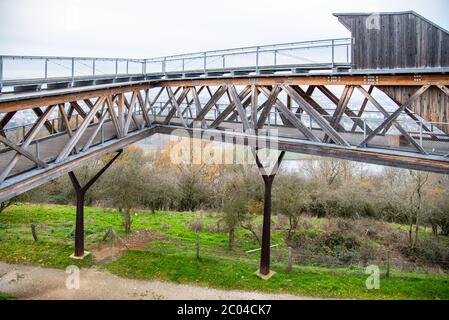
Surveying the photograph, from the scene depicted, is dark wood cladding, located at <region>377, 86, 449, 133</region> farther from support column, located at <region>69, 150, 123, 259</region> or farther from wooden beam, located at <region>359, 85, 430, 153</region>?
→ support column, located at <region>69, 150, 123, 259</region>

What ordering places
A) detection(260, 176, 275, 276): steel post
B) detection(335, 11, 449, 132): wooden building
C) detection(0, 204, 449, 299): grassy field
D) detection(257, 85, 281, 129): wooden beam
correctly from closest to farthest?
detection(335, 11, 449, 132): wooden building
detection(257, 85, 281, 129): wooden beam
detection(0, 204, 449, 299): grassy field
detection(260, 176, 275, 276): steel post

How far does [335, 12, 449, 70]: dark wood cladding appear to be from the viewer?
814 cm

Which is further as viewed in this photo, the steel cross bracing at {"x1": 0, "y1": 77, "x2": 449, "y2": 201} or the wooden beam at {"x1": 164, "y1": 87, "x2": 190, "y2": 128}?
the wooden beam at {"x1": 164, "y1": 87, "x2": 190, "y2": 128}

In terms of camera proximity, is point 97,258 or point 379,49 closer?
point 379,49

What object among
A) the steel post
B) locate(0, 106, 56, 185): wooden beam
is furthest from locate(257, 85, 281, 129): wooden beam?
locate(0, 106, 56, 185): wooden beam

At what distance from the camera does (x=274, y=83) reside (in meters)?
10.9

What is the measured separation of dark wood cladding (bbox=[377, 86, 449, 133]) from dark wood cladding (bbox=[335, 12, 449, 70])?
563mm

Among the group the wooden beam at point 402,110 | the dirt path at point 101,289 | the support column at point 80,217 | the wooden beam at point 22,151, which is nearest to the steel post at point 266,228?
the dirt path at point 101,289

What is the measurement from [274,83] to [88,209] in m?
17.6

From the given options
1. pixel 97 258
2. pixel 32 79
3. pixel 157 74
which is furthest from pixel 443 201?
pixel 32 79

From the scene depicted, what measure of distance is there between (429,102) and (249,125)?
4.94 m

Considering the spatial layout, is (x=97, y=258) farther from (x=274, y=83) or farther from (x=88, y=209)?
(x=88, y=209)

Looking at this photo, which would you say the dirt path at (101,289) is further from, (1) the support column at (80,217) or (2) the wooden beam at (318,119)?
(2) the wooden beam at (318,119)

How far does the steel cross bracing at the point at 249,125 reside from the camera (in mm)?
8516
